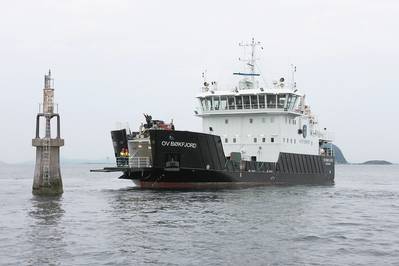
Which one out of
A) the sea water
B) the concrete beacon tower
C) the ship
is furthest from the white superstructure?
the concrete beacon tower

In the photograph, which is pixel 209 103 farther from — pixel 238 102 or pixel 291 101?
pixel 291 101

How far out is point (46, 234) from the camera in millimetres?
17750

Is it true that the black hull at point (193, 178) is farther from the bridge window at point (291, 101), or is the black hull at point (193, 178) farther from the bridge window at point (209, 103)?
the bridge window at point (209, 103)

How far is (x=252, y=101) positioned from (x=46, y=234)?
82.4ft

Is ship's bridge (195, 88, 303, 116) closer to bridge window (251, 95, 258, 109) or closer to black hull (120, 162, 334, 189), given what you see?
bridge window (251, 95, 258, 109)

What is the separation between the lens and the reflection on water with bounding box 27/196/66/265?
14375mm

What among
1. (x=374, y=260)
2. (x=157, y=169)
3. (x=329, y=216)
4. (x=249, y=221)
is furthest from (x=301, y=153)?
(x=374, y=260)

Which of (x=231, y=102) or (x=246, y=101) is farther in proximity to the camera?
(x=231, y=102)

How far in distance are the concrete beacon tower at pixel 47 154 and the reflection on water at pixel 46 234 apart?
7.66 ft

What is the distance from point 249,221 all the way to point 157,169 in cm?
1326

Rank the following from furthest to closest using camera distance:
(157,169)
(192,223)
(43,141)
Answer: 1. (157,169)
2. (43,141)
3. (192,223)

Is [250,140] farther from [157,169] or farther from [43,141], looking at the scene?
[43,141]

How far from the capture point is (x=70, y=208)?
82.5 feet

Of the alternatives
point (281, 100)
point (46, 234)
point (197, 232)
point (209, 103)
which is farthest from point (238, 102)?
point (46, 234)
